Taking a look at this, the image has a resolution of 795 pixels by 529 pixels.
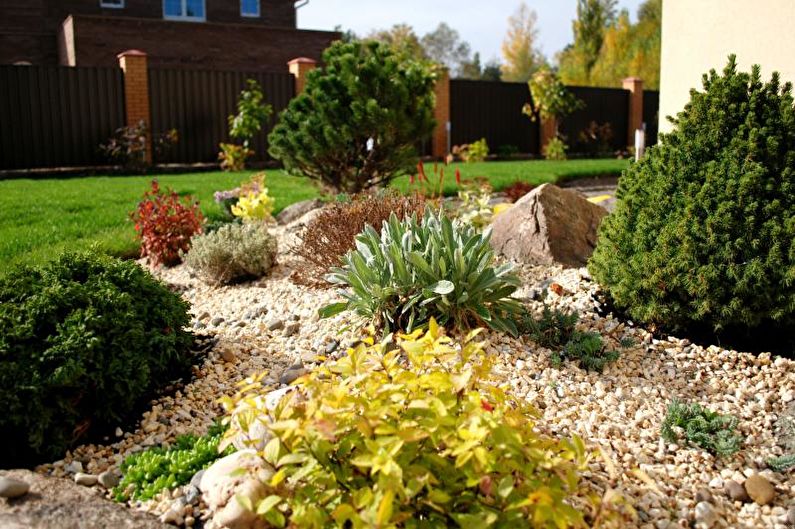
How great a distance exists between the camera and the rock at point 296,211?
28.3ft

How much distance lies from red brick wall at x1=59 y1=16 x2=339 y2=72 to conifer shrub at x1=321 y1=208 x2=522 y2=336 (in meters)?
19.5

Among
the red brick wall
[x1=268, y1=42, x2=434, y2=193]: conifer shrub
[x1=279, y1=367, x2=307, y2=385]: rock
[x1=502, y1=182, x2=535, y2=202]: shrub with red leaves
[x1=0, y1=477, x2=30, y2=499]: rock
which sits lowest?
[x1=0, y1=477, x2=30, y2=499]: rock

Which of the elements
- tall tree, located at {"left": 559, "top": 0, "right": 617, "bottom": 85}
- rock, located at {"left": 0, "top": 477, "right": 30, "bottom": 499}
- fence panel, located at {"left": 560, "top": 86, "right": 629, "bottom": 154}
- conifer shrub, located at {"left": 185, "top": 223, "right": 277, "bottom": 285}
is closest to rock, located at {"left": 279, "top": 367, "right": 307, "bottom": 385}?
rock, located at {"left": 0, "top": 477, "right": 30, "bottom": 499}

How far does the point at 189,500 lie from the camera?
2768 millimetres

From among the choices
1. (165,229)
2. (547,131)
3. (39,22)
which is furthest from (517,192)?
(39,22)

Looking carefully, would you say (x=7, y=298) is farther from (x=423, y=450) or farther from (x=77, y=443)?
(x=423, y=450)

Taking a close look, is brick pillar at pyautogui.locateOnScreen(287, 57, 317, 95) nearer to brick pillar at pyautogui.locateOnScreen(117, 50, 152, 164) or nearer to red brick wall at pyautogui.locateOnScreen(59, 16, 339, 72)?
brick pillar at pyautogui.locateOnScreen(117, 50, 152, 164)

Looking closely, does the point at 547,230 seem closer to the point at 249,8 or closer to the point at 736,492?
the point at 736,492

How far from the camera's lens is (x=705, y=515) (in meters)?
2.75

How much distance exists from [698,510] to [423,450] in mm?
1149

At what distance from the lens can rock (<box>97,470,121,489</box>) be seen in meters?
2.99

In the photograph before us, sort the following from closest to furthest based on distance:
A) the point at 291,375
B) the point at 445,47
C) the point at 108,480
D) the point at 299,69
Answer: the point at 108,480 → the point at 291,375 → the point at 299,69 → the point at 445,47

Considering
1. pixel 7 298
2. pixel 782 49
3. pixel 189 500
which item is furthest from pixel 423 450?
pixel 782 49

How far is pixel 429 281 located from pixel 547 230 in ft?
6.40
